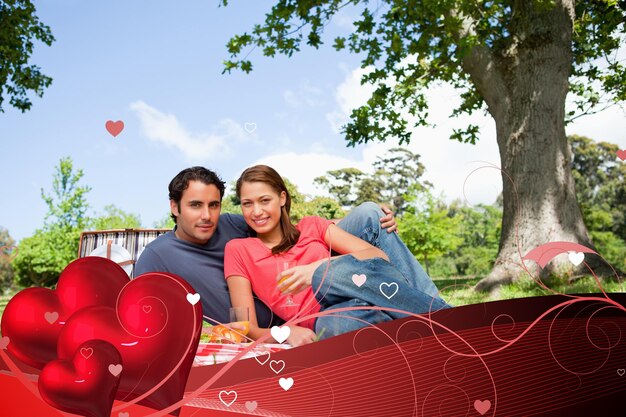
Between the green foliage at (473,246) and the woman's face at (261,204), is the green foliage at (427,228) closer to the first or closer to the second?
the green foliage at (473,246)

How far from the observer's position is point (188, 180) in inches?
97.0

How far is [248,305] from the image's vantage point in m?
2.33

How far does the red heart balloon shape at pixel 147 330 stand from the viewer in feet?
5.28

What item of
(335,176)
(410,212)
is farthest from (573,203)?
(335,176)

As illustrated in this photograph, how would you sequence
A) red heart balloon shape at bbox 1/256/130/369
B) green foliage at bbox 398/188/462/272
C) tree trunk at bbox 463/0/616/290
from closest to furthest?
red heart balloon shape at bbox 1/256/130/369 → tree trunk at bbox 463/0/616/290 → green foliage at bbox 398/188/462/272

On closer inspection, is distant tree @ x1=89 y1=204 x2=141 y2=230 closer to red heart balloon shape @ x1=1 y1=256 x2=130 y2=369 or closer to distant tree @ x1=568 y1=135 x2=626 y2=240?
red heart balloon shape @ x1=1 y1=256 x2=130 y2=369

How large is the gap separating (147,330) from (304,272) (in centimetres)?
73

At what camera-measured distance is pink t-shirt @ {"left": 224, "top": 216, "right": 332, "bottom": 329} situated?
2383 mm

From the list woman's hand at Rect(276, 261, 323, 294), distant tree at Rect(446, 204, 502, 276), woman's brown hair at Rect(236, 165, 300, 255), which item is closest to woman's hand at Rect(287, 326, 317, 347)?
woman's hand at Rect(276, 261, 323, 294)

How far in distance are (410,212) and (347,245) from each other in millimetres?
6240

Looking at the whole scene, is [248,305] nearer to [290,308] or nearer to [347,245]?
[290,308]

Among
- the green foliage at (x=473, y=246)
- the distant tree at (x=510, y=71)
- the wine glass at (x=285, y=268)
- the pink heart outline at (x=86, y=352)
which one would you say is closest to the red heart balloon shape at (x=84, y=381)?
the pink heart outline at (x=86, y=352)

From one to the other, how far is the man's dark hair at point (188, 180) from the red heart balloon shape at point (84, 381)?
100 cm

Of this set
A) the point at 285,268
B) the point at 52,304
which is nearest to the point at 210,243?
the point at 285,268
